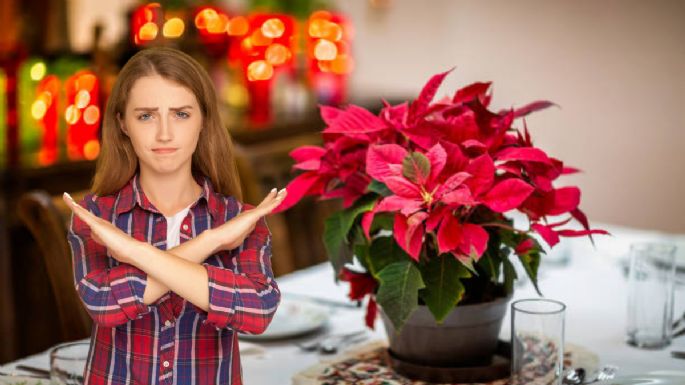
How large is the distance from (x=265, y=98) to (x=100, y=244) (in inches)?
101

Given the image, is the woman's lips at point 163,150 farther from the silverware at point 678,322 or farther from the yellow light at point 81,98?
the yellow light at point 81,98

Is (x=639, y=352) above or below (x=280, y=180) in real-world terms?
below

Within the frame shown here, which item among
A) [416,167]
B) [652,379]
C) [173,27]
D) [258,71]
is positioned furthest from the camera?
[258,71]

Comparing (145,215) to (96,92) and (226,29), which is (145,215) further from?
(226,29)

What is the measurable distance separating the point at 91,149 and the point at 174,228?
187 centimetres

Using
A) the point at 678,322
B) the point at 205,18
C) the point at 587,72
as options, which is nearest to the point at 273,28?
the point at 205,18

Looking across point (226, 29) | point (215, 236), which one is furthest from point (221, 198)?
point (226, 29)

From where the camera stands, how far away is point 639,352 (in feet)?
4.33

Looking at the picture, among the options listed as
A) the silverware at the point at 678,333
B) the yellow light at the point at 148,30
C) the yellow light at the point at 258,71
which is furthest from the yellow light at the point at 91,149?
the silverware at the point at 678,333

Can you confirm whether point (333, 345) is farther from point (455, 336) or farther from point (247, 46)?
point (247, 46)

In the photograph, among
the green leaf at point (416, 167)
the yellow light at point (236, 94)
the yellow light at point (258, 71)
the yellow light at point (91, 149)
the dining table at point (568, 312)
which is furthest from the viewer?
the yellow light at point (236, 94)

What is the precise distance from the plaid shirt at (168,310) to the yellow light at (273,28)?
259 cm

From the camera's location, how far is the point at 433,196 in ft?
3.33

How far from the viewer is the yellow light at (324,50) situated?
3738mm
